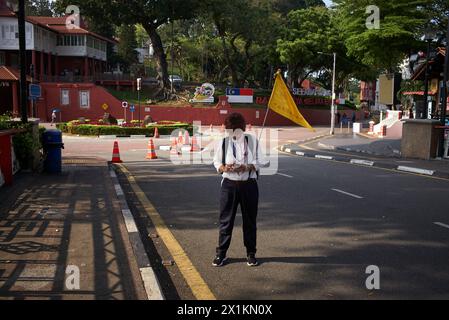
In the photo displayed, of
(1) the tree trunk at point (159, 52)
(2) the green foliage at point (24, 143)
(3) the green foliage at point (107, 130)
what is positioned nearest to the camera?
(2) the green foliage at point (24, 143)

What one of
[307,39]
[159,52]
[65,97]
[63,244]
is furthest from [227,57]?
[63,244]

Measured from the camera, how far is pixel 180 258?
251 inches

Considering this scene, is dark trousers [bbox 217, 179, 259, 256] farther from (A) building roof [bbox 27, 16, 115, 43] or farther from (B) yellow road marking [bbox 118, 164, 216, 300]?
(A) building roof [bbox 27, 16, 115, 43]

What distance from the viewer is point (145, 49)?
103250 mm

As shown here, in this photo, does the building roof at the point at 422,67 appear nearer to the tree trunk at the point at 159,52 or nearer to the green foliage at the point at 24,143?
the green foliage at the point at 24,143

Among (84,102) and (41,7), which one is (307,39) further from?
(41,7)

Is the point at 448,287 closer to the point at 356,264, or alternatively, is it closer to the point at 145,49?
the point at 356,264

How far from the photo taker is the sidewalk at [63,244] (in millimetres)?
5086

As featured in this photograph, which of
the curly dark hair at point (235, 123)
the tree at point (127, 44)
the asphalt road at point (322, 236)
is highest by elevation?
the tree at point (127, 44)

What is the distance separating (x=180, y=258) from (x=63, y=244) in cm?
155

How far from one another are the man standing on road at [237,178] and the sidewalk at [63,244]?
3.73 feet

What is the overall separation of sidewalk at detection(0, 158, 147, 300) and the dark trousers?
1.07 m

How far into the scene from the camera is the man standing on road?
5977 mm

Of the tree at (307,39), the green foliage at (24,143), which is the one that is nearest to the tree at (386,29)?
the tree at (307,39)
